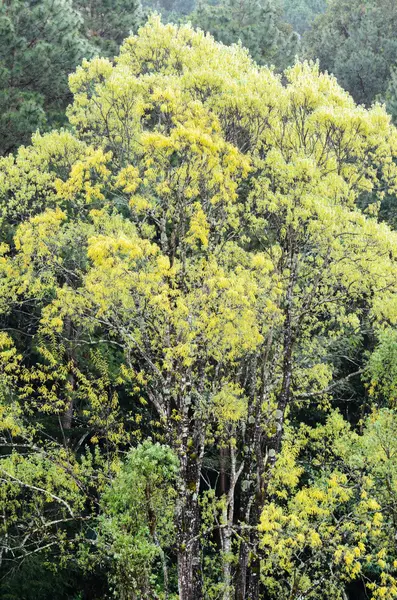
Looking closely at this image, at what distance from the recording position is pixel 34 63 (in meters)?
19.8

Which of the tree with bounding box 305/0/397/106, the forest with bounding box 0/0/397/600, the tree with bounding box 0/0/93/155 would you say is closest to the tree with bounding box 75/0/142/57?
the tree with bounding box 0/0/93/155

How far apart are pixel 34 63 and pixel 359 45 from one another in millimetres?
22781

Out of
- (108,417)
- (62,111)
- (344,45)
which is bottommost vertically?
(108,417)

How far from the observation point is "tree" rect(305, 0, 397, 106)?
3291 centimetres

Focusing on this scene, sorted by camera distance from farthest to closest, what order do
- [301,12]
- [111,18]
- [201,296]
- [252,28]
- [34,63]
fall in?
[301,12], [252,28], [111,18], [34,63], [201,296]

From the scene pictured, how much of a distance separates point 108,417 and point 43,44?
13319mm

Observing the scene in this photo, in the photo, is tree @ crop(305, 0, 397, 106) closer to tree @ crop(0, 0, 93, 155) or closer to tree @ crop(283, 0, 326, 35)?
tree @ crop(283, 0, 326, 35)

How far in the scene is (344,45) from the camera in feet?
115

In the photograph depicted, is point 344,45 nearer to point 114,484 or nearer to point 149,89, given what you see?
point 149,89

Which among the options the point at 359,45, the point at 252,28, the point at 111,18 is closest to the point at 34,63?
the point at 111,18

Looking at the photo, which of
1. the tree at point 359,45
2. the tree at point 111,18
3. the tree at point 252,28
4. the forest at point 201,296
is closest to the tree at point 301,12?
the tree at point 359,45

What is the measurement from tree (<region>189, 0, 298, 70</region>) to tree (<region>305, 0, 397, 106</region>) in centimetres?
359

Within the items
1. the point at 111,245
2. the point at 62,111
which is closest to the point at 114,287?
the point at 111,245

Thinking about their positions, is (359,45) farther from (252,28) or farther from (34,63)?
(34,63)
